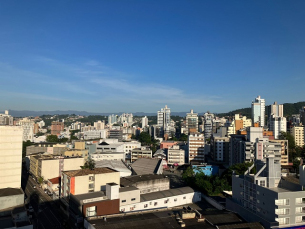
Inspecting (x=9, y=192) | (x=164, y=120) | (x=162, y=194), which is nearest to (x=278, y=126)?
(x=164, y=120)

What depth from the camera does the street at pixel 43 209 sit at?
14.8 metres

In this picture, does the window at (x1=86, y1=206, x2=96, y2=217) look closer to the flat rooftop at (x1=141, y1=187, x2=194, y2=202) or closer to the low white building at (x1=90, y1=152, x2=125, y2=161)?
the flat rooftop at (x1=141, y1=187, x2=194, y2=202)

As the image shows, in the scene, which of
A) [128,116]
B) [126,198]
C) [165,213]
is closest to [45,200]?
[126,198]

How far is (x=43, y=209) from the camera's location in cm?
1703

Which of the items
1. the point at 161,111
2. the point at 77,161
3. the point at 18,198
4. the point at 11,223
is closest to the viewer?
the point at 11,223

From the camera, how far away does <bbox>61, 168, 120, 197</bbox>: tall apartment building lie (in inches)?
629

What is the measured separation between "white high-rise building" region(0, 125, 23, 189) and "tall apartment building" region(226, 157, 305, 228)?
1318cm

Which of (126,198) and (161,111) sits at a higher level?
(161,111)

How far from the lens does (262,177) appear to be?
13.2 m

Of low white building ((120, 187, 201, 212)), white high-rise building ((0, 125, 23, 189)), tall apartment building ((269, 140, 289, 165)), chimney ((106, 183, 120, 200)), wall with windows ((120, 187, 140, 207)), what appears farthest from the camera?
tall apartment building ((269, 140, 289, 165))

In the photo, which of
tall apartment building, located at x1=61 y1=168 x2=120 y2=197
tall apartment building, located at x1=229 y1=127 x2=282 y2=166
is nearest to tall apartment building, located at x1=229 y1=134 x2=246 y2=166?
tall apartment building, located at x1=229 y1=127 x2=282 y2=166

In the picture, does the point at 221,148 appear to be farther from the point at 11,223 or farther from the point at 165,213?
the point at 11,223

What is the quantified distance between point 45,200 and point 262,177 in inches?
565

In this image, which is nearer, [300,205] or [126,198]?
[300,205]
